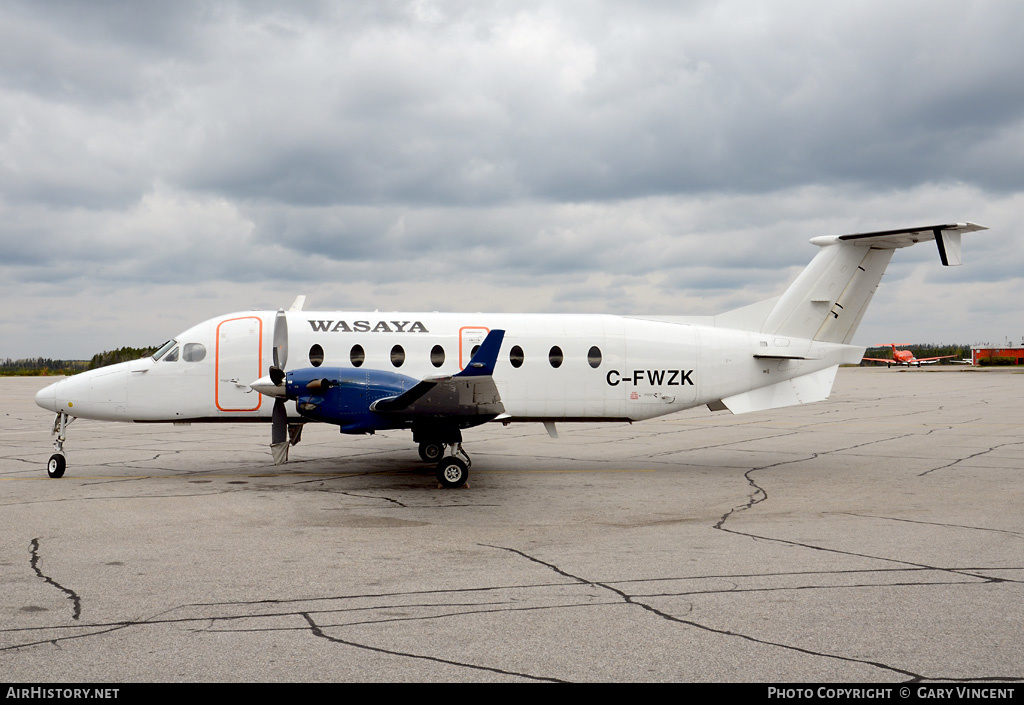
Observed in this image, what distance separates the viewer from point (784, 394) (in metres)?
16.2

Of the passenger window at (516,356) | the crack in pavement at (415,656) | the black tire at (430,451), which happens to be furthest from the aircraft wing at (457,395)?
the crack in pavement at (415,656)

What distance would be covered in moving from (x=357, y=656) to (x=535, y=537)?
4.30 metres

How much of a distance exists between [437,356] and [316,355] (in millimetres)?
2319

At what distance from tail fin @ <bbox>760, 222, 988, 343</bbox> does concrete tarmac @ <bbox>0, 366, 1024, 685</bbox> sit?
9.98ft

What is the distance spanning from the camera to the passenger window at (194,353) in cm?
1438

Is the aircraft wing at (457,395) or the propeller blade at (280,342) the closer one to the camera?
the aircraft wing at (457,395)

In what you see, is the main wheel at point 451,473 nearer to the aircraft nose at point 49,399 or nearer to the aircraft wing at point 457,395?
the aircraft wing at point 457,395

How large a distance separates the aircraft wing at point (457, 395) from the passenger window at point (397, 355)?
1.78 metres

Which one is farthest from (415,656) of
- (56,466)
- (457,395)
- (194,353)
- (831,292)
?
(831,292)

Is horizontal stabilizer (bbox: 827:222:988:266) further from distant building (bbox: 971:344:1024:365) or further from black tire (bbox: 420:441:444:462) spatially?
distant building (bbox: 971:344:1024:365)

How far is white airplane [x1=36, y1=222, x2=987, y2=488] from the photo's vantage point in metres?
13.0

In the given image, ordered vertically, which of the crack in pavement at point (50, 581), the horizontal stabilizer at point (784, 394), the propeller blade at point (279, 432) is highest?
the horizontal stabilizer at point (784, 394)

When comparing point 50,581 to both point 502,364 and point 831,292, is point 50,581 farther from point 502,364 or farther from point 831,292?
point 831,292

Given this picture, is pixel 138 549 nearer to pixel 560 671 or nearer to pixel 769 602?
pixel 560 671
